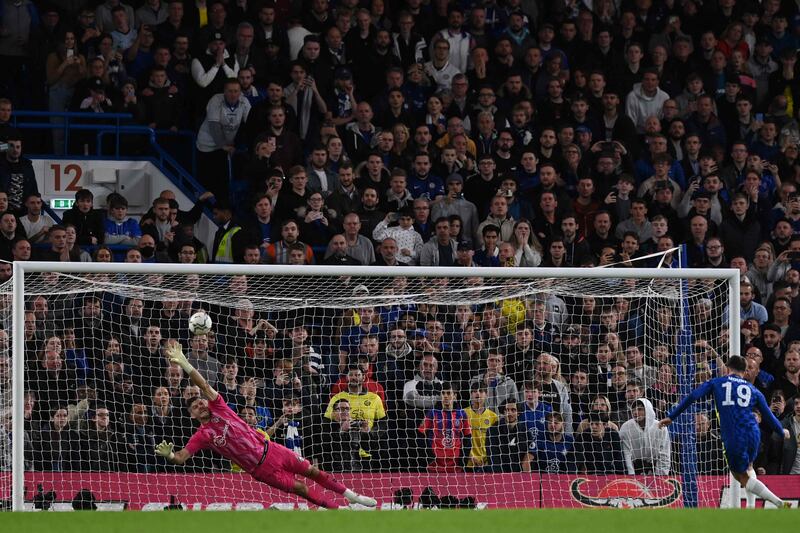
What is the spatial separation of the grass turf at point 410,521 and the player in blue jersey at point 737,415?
9.80 feet

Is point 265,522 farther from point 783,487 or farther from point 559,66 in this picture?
point 559,66

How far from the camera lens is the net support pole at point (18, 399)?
34.1 feet

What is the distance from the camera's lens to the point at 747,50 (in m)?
16.9

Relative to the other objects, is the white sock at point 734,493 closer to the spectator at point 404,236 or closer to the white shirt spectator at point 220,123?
the spectator at point 404,236

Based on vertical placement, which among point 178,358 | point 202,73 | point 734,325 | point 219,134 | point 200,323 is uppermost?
point 202,73

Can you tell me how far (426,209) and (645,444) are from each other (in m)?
3.23

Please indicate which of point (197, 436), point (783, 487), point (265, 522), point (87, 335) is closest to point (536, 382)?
point (783, 487)

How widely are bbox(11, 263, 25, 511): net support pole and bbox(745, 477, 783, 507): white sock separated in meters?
5.44

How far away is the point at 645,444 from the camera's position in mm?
12031

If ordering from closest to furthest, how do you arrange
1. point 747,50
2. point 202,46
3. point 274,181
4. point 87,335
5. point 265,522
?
point 265,522
point 87,335
point 274,181
point 202,46
point 747,50

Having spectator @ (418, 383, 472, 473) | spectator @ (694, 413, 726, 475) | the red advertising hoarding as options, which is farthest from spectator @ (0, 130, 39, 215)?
spectator @ (694, 413, 726, 475)

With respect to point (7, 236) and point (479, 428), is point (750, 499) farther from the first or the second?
point (7, 236)

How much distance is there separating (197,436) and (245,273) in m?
1.29

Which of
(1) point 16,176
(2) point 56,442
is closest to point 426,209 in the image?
(1) point 16,176
